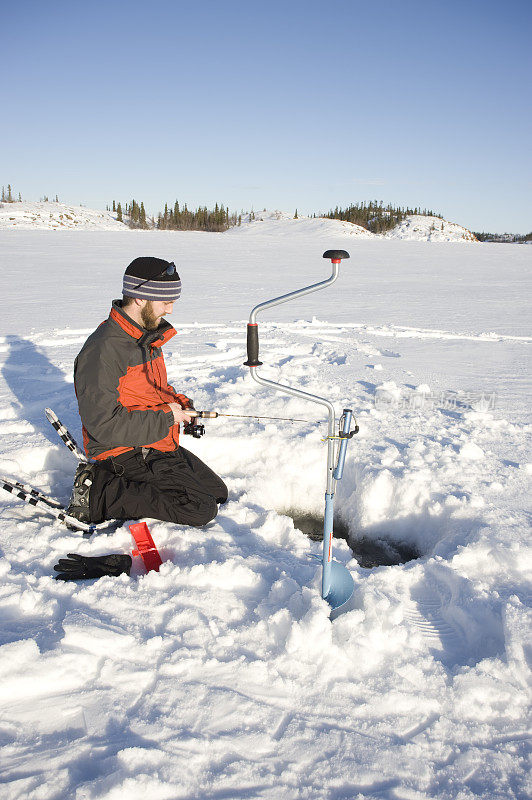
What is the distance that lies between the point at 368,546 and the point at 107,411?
1.93 metres

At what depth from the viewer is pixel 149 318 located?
310 centimetres

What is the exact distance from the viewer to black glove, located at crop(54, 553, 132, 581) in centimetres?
253

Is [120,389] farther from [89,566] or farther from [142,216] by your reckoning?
[142,216]

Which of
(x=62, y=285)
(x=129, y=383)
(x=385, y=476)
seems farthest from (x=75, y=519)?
(x=62, y=285)

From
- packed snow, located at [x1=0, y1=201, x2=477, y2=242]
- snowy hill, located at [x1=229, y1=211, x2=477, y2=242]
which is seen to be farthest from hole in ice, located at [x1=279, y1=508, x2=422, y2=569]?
snowy hill, located at [x1=229, y1=211, x2=477, y2=242]

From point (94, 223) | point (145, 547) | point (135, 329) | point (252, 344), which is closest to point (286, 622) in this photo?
point (145, 547)

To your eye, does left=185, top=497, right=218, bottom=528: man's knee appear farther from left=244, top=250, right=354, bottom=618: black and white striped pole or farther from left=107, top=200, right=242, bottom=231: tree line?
left=107, top=200, right=242, bottom=231: tree line

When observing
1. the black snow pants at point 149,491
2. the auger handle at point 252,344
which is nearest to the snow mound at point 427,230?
the black snow pants at point 149,491

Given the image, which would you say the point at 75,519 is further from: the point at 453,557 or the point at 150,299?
the point at 453,557

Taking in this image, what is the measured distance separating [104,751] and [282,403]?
10.9 feet

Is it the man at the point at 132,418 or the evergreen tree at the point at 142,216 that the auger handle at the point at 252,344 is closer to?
the man at the point at 132,418

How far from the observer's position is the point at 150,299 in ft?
9.79

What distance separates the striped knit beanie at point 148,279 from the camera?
115 inches

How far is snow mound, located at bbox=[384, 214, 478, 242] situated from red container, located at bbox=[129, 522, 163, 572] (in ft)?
157
